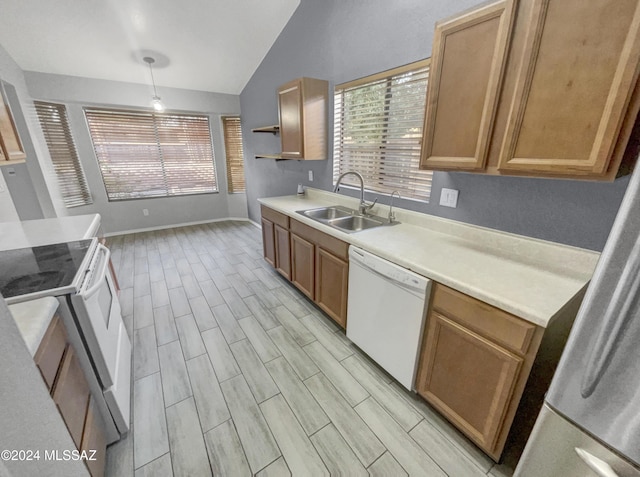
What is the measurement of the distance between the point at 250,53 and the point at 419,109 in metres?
2.84

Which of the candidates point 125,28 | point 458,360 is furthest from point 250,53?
point 458,360

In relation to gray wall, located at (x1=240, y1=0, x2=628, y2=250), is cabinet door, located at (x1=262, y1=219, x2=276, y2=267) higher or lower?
lower

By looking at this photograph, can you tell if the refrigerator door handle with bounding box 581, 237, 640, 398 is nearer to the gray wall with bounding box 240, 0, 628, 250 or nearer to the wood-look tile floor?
the gray wall with bounding box 240, 0, 628, 250

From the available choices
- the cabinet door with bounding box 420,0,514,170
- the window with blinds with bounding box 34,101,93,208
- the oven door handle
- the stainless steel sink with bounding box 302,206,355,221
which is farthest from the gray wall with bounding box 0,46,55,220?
the cabinet door with bounding box 420,0,514,170

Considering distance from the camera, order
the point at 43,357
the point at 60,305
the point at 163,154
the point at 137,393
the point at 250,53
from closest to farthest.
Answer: the point at 43,357
the point at 60,305
the point at 137,393
the point at 250,53
the point at 163,154

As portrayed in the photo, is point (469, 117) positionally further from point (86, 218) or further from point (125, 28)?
point (125, 28)

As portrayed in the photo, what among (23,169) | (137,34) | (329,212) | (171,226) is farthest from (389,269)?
(171,226)

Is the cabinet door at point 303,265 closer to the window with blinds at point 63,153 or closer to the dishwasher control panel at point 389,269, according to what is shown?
the dishwasher control panel at point 389,269

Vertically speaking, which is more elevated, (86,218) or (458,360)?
(86,218)

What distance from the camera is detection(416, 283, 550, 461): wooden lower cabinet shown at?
3.43 feet

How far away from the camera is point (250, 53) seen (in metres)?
3.53

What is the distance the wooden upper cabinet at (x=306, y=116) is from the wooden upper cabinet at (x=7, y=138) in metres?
2.16

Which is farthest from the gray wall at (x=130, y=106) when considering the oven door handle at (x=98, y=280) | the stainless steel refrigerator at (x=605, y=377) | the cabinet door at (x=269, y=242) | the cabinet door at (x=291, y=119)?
the stainless steel refrigerator at (x=605, y=377)

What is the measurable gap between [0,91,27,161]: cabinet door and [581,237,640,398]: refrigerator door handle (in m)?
3.15
